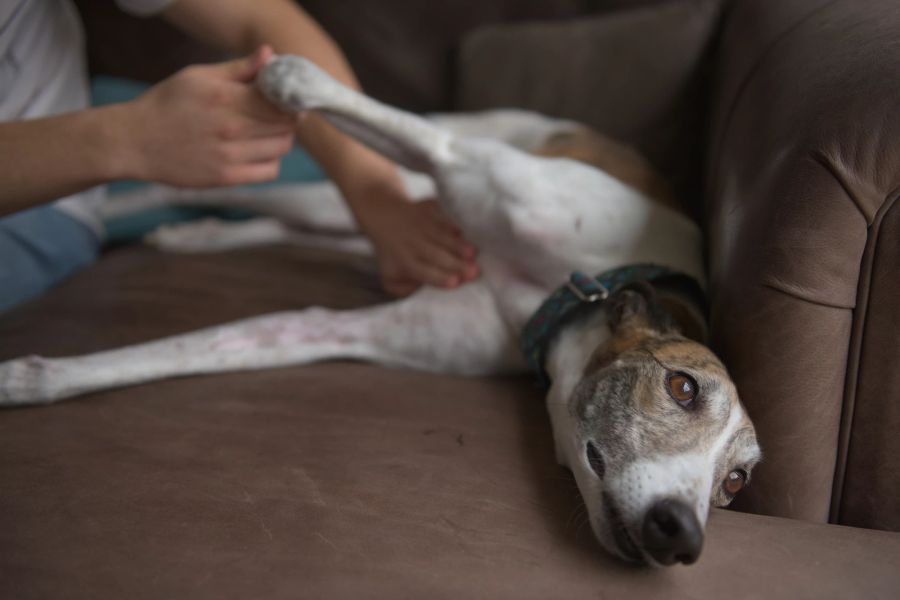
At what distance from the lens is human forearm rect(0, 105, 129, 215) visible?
1.45 metres

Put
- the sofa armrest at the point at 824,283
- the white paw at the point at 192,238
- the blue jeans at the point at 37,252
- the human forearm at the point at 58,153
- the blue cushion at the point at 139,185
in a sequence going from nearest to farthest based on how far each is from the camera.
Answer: the sofa armrest at the point at 824,283 < the human forearm at the point at 58,153 < the blue jeans at the point at 37,252 < the white paw at the point at 192,238 < the blue cushion at the point at 139,185

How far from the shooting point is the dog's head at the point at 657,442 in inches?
Result: 44.3

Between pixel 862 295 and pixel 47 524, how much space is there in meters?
1.29

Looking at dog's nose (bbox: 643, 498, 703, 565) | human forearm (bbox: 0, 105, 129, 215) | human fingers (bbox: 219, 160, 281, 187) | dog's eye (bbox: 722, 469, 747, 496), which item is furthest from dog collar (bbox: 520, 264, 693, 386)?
human forearm (bbox: 0, 105, 129, 215)

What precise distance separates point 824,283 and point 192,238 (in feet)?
6.41

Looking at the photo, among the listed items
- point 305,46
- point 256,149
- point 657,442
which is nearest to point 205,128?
point 256,149

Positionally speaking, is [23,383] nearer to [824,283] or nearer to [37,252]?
[37,252]

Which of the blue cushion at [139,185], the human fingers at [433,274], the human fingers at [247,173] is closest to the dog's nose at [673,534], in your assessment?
the human fingers at [433,274]

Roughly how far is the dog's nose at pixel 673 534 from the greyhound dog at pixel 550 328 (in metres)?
0.08

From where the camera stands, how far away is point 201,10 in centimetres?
192

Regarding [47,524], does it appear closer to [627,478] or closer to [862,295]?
[627,478]

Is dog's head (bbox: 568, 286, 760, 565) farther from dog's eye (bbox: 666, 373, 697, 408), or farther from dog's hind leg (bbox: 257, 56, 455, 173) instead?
dog's hind leg (bbox: 257, 56, 455, 173)

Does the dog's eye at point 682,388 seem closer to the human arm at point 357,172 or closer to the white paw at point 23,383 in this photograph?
the human arm at point 357,172

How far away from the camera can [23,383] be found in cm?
146
